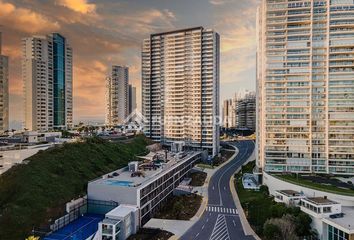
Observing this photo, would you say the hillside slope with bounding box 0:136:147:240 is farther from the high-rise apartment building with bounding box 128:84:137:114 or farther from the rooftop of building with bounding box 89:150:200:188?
the high-rise apartment building with bounding box 128:84:137:114

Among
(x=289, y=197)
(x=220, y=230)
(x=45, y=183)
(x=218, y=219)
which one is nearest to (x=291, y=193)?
(x=289, y=197)

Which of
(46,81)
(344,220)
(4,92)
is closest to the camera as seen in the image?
(344,220)

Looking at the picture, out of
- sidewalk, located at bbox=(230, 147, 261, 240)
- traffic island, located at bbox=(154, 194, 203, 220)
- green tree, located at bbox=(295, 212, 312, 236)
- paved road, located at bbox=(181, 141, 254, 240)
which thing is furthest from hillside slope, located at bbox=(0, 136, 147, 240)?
green tree, located at bbox=(295, 212, 312, 236)

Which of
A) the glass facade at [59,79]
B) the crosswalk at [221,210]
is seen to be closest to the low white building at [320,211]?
the crosswalk at [221,210]

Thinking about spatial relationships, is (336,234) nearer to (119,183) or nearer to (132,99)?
(119,183)

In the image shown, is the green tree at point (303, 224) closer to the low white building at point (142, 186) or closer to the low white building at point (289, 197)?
the low white building at point (289, 197)

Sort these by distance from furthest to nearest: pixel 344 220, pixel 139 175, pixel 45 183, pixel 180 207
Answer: pixel 139 175, pixel 180 207, pixel 45 183, pixel 344 220

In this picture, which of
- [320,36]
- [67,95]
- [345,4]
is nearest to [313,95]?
[320,36]
